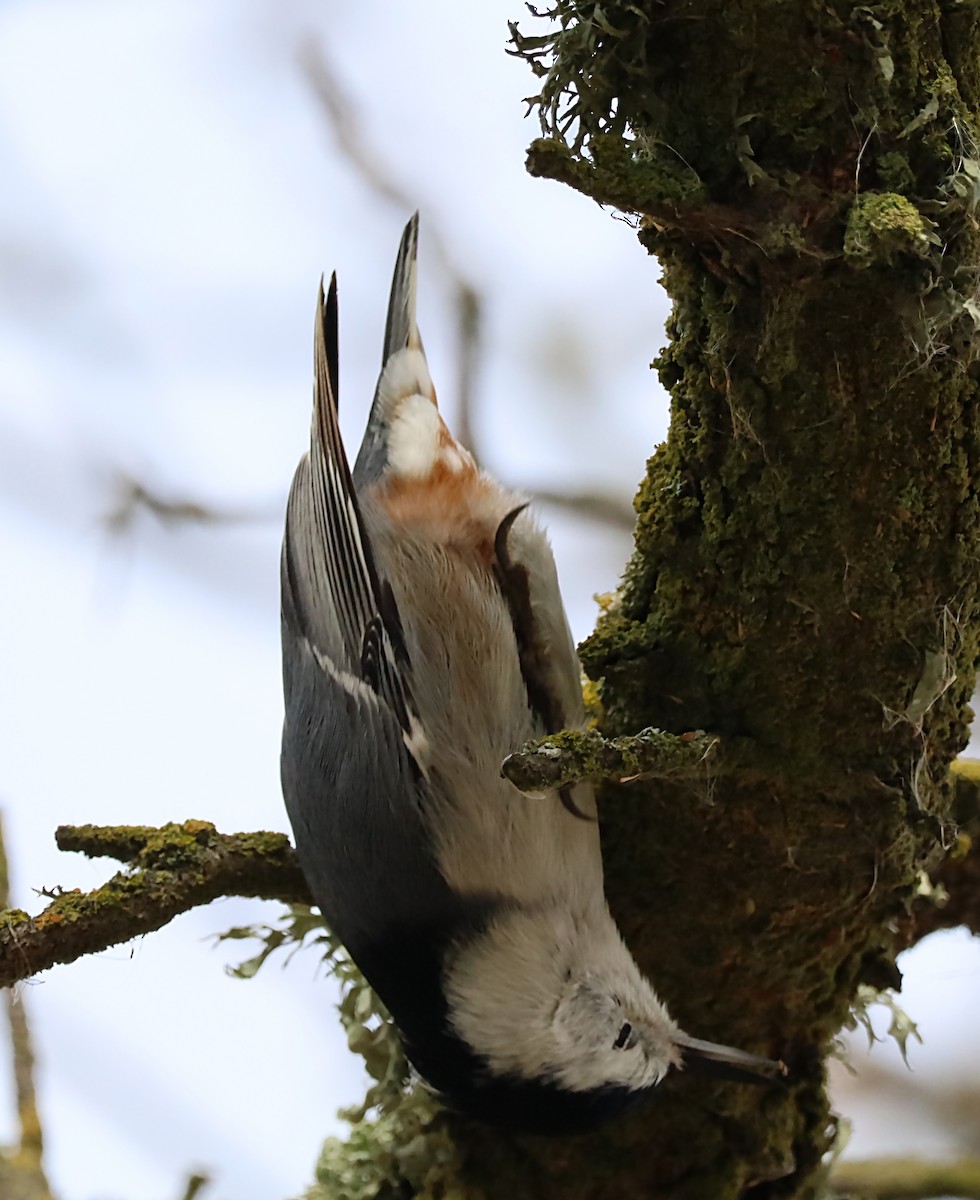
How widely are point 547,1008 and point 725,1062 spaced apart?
24 centimetres

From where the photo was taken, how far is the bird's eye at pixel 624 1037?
1261 mm

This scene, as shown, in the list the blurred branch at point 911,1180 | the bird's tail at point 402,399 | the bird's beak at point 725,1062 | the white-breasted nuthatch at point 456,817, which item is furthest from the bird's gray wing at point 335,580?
the blurred branch at point 911,1180

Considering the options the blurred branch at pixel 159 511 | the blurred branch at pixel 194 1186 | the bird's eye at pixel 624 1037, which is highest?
the blurred branch at pixel 159 511

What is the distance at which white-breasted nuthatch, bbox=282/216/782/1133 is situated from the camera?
1.23m

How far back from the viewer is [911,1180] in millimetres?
1865

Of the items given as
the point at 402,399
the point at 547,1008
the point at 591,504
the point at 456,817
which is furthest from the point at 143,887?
the point at 591,504

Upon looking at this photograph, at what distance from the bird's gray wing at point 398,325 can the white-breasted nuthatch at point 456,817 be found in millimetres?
137

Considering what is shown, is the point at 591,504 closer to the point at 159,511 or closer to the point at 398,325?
the point at 398,325

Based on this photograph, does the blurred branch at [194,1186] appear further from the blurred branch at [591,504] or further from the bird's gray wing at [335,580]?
the blurred branch at [591,504]

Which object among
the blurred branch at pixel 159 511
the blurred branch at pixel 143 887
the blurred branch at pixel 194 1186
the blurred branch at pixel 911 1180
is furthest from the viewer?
the blurred branch at pixel 159 511

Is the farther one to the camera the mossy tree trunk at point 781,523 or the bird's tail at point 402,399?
the bird's tail at point 402,399

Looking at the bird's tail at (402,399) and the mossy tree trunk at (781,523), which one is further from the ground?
the bird's tail at (402,399)

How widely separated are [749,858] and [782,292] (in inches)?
24.4

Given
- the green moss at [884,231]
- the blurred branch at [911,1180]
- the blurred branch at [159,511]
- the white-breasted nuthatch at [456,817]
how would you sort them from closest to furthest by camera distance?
1. the green moss at [884,231]
2. the white-breasted nuthatch at [456,817]
3. the blurred branch at [911,1180]
4. the blurred branch at [159,511]
